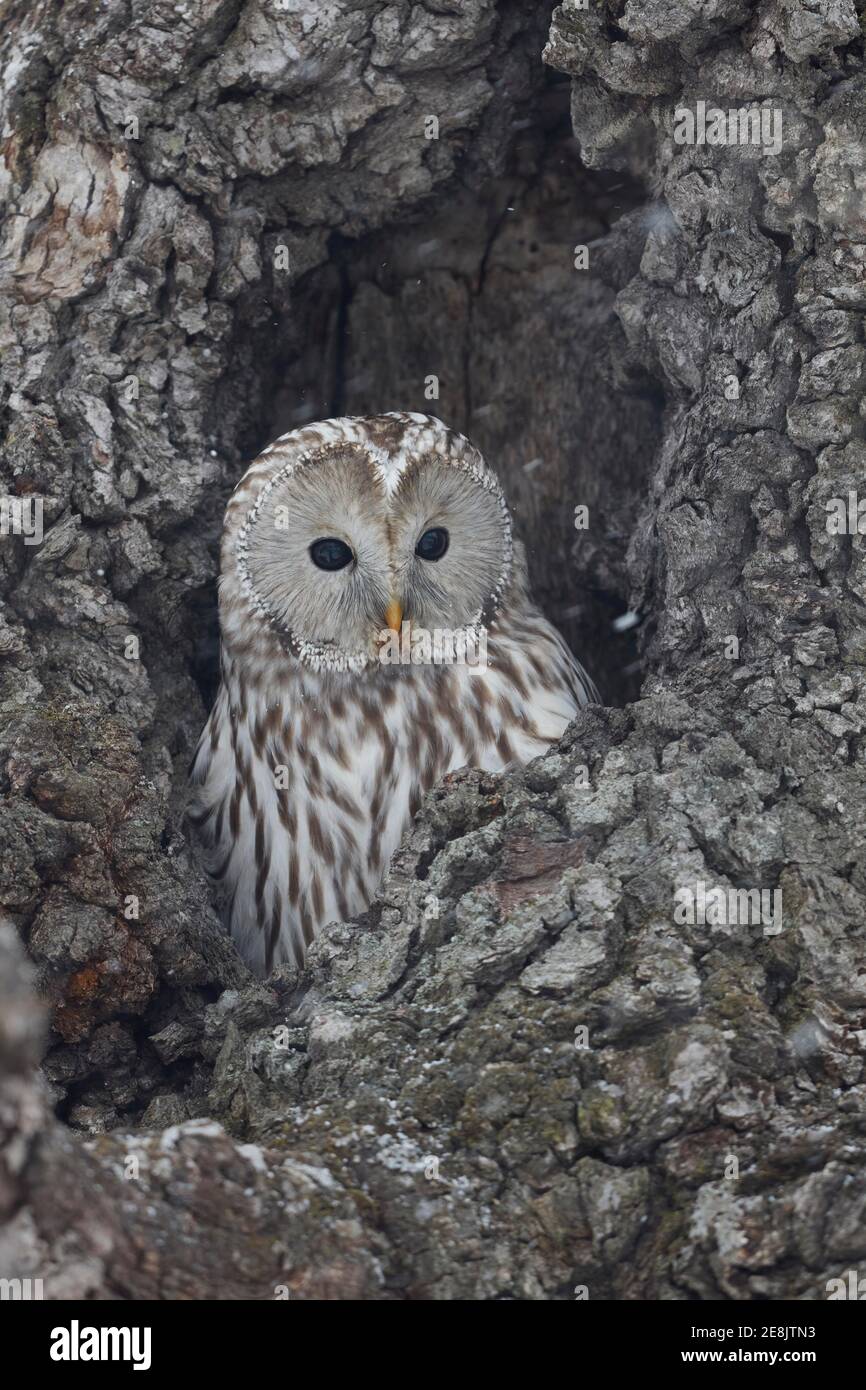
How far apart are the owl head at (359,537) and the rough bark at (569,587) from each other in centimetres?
23

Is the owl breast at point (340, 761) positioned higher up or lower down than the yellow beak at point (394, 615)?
lower down

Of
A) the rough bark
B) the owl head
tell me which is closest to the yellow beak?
the owl head

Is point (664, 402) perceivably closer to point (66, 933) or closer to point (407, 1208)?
point (66, 933)

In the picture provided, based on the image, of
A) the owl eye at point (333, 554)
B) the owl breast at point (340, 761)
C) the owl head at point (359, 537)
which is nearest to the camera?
the owl head at point (359, 537)

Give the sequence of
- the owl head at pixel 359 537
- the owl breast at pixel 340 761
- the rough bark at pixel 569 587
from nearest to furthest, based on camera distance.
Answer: the rough bark at pixel 569 587 < the owl head at pixel 359 537 < the owl breast at pixel 340 761

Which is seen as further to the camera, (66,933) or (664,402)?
(664,402)

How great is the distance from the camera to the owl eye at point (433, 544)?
4211 millimetres

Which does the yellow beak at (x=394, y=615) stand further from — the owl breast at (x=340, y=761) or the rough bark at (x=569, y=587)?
the rough bark at (x=569, y=587)

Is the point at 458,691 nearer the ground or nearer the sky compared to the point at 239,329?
nearer the ground

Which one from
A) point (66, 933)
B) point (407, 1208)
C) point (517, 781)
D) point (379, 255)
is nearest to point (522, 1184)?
point (407, 1208)

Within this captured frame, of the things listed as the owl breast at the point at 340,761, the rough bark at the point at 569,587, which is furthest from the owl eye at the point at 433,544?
the rough bark at the point at 569,587

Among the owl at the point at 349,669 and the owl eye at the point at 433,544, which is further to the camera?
the owl eye at the point at 433,544

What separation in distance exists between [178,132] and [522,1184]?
119 inches

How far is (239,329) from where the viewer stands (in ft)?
14.7
